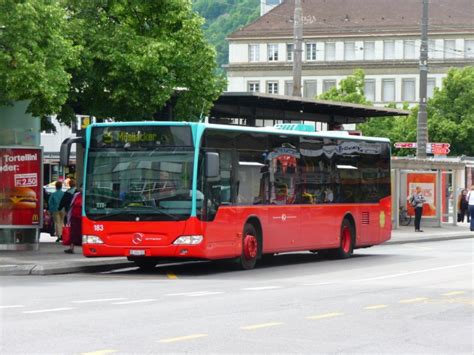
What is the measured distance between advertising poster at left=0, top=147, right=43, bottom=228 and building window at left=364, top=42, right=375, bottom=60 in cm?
9975

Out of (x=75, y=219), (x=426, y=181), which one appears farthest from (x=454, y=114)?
(x=75, y=219)

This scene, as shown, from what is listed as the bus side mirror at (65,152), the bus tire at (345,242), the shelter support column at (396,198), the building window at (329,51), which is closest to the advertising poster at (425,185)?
the shelter support column at (396,198)

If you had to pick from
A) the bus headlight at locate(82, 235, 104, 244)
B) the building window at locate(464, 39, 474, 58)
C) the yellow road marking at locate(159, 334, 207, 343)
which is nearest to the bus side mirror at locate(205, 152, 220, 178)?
the bus headlight at locate(82, 235, 104, 244)

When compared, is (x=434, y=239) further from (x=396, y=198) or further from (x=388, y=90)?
(x=388, y=90)

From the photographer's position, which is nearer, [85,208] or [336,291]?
[336,291]

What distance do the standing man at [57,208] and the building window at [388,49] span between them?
311 ft

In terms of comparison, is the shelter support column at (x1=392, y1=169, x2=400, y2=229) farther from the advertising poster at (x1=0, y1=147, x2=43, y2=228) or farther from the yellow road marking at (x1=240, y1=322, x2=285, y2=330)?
the yellow road marking at (x1=240, y1=322, x2=285, y2=330)

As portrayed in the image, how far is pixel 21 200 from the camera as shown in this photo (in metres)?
27.0

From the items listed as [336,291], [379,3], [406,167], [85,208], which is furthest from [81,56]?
[379,3]

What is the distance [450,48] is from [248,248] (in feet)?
334

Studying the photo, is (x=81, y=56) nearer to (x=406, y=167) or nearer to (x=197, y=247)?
(x=197, y=247)

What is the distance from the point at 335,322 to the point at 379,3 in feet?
376

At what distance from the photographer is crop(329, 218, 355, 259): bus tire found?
1123 inches

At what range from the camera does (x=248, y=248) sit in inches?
942
